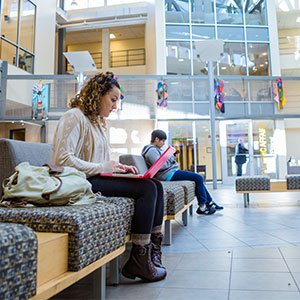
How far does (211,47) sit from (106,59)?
9104 millimetres

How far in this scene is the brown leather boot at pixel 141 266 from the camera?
166cm

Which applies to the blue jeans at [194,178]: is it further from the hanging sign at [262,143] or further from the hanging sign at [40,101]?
the hanging sign at [262,143]

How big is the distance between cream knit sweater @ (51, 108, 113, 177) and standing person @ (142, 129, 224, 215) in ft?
5.58

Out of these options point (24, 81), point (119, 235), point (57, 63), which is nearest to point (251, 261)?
point (119, 235)

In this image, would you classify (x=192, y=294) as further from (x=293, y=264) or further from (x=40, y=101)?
(x=40, y=101)

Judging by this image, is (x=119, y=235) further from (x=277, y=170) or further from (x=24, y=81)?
(x=277, y=170)

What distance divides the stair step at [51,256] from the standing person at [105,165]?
63cm

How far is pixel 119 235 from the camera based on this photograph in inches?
58.0

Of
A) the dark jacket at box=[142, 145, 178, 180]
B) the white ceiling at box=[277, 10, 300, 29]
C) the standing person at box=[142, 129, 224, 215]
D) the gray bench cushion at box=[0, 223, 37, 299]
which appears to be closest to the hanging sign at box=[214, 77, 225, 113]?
the white ceiling at box=[277, 10, 300, 29]

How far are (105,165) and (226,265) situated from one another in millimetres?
1050

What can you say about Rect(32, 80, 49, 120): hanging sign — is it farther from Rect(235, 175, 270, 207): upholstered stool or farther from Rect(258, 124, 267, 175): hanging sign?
Rect(258, 124, 267, 175): hanging sign

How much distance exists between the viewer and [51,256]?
1014 millimetres

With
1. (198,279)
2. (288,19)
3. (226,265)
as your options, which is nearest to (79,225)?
(198,279)

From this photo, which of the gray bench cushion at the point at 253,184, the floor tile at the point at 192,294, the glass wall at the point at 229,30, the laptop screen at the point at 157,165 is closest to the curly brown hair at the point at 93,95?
the laptop screen at the point at 157,165
